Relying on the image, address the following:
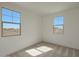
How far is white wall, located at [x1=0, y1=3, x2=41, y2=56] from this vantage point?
9.74 ft

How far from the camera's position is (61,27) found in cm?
443

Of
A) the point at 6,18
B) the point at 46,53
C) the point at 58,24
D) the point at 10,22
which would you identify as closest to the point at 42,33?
the point at 58,24

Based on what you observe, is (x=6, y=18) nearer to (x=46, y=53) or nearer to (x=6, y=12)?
(x=6, y=12)

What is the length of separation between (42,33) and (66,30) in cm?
147

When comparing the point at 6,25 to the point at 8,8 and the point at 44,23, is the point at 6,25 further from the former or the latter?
the point at 44,23

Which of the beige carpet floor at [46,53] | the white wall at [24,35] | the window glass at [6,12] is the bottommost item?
the beige carpet floor at [46,53]

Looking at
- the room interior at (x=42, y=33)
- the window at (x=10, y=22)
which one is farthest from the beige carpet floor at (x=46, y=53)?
the window at (x=10, y=22)

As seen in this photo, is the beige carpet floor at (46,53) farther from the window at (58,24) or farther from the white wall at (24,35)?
the window at (58,24)

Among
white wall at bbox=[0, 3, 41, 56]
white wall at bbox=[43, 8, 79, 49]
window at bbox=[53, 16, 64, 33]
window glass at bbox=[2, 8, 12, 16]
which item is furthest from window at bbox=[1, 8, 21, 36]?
window at bbox=[53, 16, 64, 33]

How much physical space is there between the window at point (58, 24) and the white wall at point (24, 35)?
37.5 inches

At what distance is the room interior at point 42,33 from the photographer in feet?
10.2

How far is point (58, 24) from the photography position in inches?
177

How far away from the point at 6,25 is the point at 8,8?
64cm

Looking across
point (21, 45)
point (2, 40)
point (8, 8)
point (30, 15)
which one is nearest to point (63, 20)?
point (30, 15)
